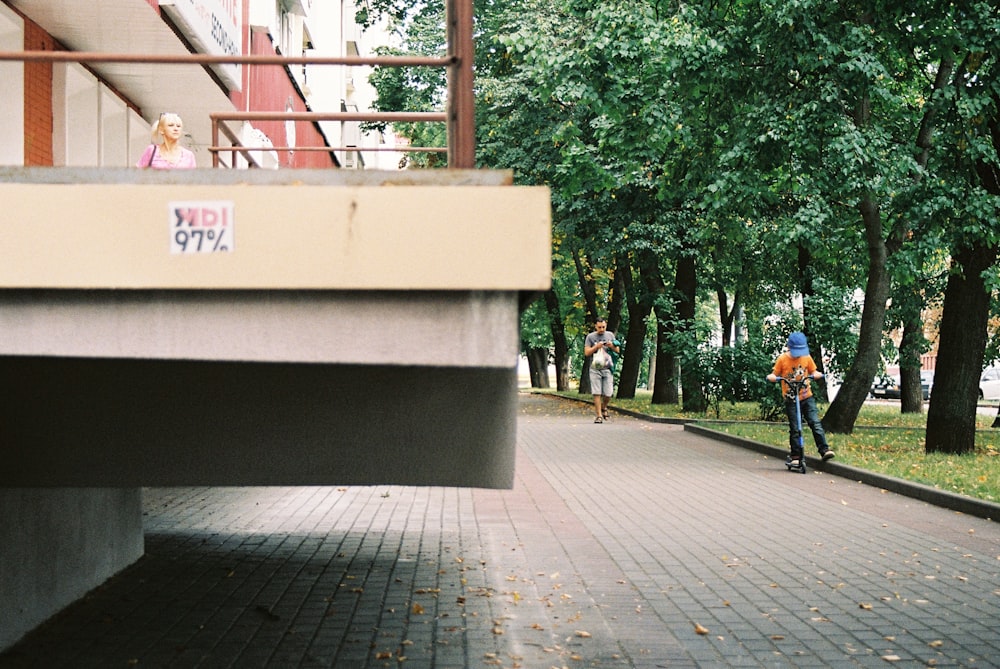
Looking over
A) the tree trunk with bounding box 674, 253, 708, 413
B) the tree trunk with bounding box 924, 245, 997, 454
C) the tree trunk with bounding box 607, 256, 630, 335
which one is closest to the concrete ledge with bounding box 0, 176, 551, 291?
the tree trunk with bounding box 924, 245, 997, 454

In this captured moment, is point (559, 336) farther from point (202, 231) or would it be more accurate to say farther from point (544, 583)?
point (202, 231)

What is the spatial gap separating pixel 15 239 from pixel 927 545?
7.99m

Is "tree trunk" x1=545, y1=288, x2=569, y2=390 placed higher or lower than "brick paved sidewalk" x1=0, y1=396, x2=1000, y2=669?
higher

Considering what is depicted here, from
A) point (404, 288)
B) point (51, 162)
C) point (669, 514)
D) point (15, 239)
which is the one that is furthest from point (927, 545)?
point (51, 162)

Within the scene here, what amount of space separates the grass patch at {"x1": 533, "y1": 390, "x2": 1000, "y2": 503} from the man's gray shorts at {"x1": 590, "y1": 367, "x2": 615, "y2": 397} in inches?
62.6

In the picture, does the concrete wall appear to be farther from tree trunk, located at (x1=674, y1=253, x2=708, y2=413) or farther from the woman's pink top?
tree trunk, located at (x1=674, y1=253, x2=708, y2=413)

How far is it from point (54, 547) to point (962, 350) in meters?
13.9

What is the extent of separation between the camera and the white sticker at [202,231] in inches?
157

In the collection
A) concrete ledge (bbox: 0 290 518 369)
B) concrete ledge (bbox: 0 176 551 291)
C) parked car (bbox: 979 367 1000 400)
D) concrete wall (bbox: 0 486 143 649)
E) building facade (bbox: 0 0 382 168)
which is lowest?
parked car (bbox: 979 367 1000 400)

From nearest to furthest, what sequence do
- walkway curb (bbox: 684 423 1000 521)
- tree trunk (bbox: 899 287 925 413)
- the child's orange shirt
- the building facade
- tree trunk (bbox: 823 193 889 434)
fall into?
walkway curb (bbox: 684 423 1000 521), the building facade, the child's orange shirt, tree trunk (bbox: 823 193 889 434), tree trunk (bbox: 899 287 925 413)

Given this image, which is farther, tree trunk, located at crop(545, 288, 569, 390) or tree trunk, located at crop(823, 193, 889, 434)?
tree trunk, located at crop(545, 288, 569, 390)

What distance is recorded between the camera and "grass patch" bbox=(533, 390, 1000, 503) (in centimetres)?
1428

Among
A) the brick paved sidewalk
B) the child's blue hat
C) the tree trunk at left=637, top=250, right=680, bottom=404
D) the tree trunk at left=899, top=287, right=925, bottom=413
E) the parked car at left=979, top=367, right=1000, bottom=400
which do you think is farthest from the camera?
the parked car at left=979, top=367, right=1000, bottom=400

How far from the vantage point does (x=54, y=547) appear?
24.4ft
